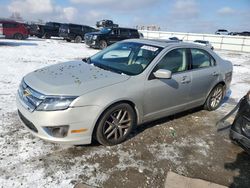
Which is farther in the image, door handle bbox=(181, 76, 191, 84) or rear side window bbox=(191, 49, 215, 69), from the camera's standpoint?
rear side window bbox=(191, 49, 215, 69)

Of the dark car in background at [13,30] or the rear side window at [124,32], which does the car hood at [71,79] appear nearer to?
the rear side window at [124,32]

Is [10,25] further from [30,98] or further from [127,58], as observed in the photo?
[30,98]

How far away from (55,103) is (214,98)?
150 inches

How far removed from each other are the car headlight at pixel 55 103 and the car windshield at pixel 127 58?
3.63ft

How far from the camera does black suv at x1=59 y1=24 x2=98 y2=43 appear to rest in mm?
22053

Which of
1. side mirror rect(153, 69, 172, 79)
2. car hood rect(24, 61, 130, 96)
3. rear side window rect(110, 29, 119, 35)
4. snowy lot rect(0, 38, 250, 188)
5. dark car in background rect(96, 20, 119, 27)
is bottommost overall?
snowy lot rect(0, 38, 250, 188)

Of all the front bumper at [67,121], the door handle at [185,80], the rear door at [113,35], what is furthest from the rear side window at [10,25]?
the door handle at [185,80]

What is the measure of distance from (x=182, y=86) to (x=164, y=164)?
61.8 inches

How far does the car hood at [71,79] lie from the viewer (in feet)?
10.5

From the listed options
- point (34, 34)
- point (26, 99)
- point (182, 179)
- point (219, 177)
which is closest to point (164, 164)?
point (182, 179)

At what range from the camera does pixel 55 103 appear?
3.08 meters

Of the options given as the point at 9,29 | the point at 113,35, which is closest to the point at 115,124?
the point at 113,35

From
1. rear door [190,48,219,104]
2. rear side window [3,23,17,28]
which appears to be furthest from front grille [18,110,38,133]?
rear side window [3,23,17,28]

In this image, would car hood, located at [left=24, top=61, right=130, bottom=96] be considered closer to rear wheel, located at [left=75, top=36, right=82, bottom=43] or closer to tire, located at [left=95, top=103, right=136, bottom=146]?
tire, located at [left=95, top=103, right=136, bottom=146]
